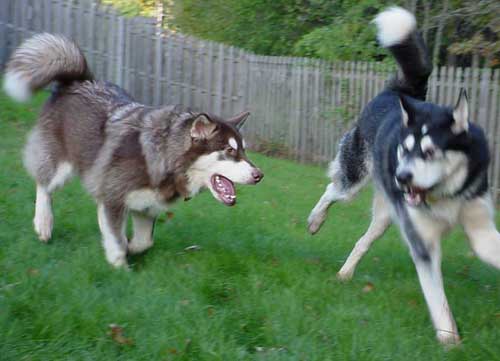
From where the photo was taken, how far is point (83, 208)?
7.08m

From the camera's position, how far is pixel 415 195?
4.53m

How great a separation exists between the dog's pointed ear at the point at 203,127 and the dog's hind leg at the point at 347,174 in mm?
1570

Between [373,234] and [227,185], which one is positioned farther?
[373,234]

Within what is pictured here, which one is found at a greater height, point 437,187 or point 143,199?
point 437,187

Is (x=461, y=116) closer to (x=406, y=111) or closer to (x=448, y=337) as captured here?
(x=406, y=111)

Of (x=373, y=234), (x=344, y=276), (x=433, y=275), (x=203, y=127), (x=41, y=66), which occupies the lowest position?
(x=344, y=276)

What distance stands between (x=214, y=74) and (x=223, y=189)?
9932 millimetres

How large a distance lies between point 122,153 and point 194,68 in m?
10.0

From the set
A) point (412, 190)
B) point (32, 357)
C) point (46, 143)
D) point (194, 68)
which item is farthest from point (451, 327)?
point (194, 68)

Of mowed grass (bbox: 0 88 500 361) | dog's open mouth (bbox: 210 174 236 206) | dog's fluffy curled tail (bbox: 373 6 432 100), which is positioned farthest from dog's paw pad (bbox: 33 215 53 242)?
dog's fluffy curled tail (bbox: 373 6 432 100)

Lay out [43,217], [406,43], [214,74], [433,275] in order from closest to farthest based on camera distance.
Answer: [433,275]
[43,217]
[406,43]
[214,74]

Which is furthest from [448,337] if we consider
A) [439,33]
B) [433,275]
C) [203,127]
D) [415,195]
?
[439,33]

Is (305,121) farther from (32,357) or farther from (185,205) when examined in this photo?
(32,357)

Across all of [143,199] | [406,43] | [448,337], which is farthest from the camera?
[406,43]
